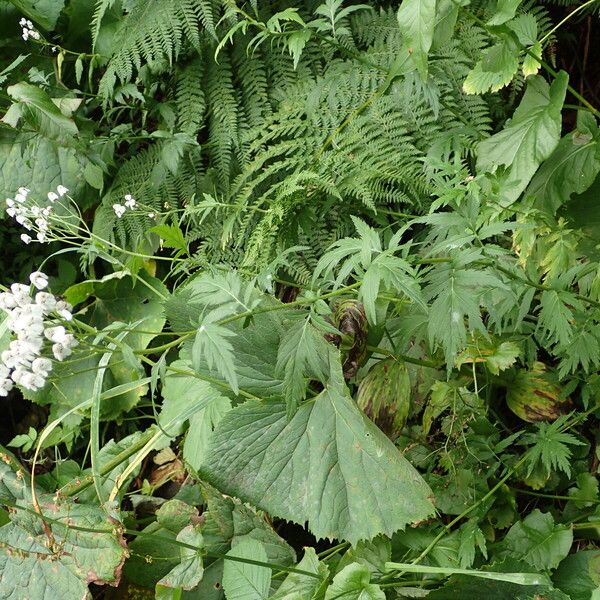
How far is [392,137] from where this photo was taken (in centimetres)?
235

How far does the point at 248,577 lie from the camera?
1.62 metres

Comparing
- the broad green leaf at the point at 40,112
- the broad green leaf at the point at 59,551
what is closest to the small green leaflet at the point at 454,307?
the broad green leaf at the point at 59,551

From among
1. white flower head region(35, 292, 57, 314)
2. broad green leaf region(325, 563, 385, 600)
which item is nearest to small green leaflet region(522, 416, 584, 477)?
broad green leaf region(325, 563, 385, 600)

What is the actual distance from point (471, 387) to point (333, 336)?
0.49 m

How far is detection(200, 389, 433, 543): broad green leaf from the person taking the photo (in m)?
1.66

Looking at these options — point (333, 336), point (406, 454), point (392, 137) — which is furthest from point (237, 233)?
point (406, 454)

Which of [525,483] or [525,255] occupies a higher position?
[525,255]

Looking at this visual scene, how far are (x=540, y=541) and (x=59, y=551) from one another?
3.79 ft

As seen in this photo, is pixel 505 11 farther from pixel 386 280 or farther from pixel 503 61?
pixel 386 280

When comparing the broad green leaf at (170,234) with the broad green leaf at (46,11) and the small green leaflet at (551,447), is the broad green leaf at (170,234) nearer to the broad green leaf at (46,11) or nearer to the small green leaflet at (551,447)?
Answer: the small green leaflet at (551,447)

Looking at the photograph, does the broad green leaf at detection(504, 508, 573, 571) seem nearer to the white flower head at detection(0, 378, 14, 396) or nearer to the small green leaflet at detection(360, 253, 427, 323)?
the small green leaflet at detection(360, 253, 427, 323)

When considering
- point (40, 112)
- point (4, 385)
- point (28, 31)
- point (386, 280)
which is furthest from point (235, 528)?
point (28, 31)

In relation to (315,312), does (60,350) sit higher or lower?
higher

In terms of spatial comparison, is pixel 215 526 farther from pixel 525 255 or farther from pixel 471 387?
pixel 525 255
